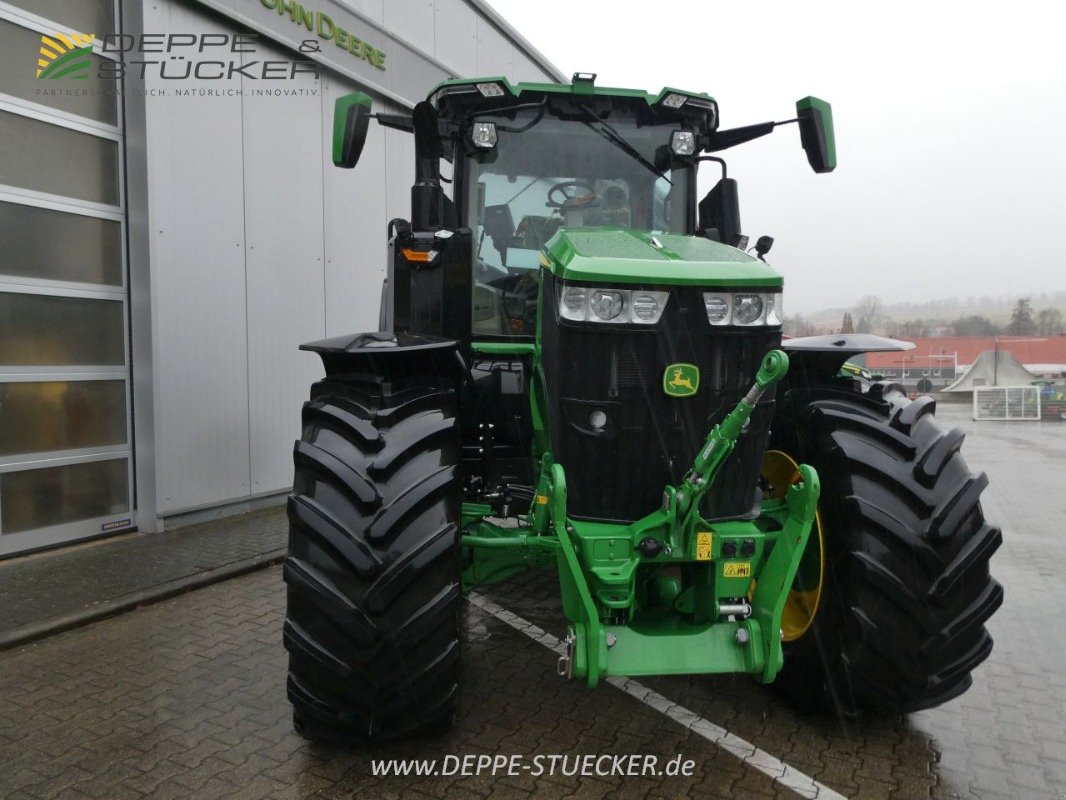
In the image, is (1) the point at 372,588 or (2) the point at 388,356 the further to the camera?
(2) the point at 388,356

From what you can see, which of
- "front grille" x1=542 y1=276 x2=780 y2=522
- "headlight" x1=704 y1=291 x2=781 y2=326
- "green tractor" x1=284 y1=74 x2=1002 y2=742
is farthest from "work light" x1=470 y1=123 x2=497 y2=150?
"headlight" x1=704 y1=291 x2=781 y2=326

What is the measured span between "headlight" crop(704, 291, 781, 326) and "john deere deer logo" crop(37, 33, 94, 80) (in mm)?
5843

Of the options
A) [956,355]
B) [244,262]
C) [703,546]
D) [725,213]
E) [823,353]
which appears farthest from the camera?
[956,355]

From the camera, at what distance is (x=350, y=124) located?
3787mm

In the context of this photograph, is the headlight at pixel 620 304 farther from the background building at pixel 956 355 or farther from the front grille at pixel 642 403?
the background building at pixel 956 355

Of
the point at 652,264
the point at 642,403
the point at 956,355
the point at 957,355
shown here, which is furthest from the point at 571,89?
the point at 957,355

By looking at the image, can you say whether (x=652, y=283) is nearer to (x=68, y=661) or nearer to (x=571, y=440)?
(x=571, y=440)

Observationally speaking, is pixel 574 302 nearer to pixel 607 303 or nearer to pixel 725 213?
pixel 607 303

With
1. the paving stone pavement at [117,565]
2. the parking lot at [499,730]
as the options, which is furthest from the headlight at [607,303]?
the paving stone pavement at [117,565]

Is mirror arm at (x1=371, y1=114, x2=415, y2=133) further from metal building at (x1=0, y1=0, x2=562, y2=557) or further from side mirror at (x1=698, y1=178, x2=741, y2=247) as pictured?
metal building at (x1=0, y1=0, x2=562, y2=557)

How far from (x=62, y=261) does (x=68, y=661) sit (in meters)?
3.49

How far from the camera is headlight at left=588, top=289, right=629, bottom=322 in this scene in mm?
2859

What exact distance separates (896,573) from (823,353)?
3.56 feet

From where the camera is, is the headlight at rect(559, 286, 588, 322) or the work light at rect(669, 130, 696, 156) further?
the work light at rect(669, 130, 696, 156)
